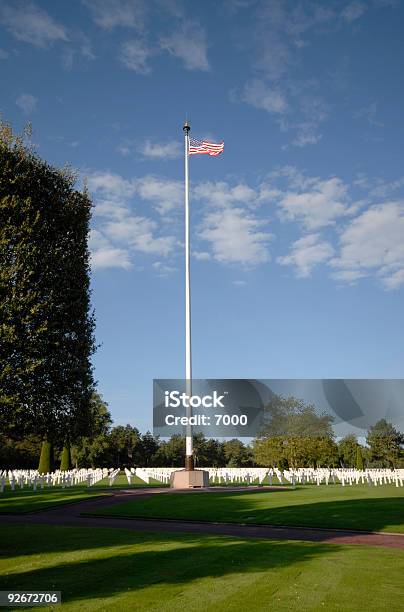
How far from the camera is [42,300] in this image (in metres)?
18.2

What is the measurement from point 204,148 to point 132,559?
34.0m

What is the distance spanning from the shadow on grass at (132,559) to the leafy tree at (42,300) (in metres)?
4.18

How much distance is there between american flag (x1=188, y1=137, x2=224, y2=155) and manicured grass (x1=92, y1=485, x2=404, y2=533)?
80.7 feet

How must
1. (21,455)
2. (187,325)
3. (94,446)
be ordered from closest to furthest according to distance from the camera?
1. (187,325)
2. (94,446)
3. (21,455)

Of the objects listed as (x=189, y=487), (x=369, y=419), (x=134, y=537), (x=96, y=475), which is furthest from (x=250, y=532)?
(x=369, y=419)

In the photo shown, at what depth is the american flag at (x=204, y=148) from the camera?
41.2 meters

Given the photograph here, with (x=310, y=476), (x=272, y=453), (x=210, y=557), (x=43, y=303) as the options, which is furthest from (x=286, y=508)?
(x=272, y=453)

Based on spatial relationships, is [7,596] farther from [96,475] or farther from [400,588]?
[96,475]

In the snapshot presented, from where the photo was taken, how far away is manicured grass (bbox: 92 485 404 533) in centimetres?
2052

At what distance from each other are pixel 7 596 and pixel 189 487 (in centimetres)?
2814

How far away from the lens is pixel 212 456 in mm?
108125

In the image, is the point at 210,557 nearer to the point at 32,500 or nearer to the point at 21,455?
the point at 32,500

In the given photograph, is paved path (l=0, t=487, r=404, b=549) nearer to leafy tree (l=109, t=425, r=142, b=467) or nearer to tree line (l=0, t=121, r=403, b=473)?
tree line (l=0, t=121, r=403, b=473)

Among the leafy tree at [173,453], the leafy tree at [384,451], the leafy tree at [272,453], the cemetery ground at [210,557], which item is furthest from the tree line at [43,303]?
the leafy tree at [384,451]
